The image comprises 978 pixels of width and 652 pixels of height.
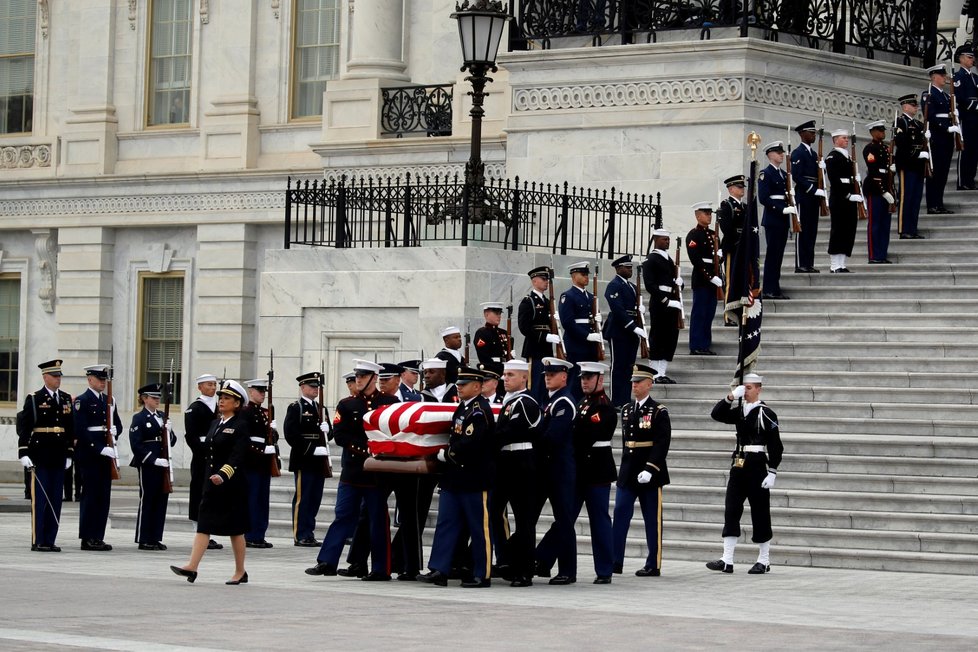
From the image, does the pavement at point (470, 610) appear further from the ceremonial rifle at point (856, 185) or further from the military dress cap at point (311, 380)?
the ceremonial rifle at point (856, 185)

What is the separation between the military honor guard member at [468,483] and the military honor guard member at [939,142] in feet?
31.3

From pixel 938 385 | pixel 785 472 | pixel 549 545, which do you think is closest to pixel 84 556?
pixel 549 545

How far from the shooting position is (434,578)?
1627cm

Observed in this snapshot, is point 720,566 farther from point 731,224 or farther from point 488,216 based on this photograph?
point 488,216

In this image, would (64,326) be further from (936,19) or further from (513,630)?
(513,630)

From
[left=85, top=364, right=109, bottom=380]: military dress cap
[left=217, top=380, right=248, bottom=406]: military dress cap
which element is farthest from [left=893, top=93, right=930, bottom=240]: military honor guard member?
[left=217, top=380, right=248, bottom=406]: military dress cap

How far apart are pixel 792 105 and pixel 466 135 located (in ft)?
18.8

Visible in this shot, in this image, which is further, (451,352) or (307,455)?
(451,352)

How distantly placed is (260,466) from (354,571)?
3.35m

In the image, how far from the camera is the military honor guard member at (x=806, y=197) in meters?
23.1

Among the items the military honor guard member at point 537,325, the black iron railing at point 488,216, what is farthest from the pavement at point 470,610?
the black iron railing at point 488,216

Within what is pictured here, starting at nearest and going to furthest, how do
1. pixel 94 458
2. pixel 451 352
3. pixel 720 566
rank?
pixel 720 566, pixel 94 458, pixel 451 352

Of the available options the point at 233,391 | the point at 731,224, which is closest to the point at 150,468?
the point at 233,391

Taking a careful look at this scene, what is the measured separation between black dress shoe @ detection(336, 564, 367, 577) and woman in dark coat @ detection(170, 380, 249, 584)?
0.86 meters
